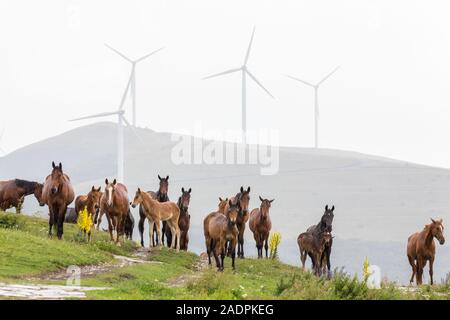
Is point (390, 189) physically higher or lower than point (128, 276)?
higher

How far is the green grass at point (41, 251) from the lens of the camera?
24.3 m

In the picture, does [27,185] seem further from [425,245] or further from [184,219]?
[425,245]

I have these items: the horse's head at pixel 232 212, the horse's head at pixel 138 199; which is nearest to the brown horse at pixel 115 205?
the horse's head at pixel 138 199

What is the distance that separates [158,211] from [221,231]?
18.9ft

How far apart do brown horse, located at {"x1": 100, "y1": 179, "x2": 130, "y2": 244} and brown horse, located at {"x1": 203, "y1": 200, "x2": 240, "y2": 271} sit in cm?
435

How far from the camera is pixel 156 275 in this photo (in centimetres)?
2612

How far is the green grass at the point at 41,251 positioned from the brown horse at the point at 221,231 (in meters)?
3.33

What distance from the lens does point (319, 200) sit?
196 meters

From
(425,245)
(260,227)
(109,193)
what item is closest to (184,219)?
(260,227)
